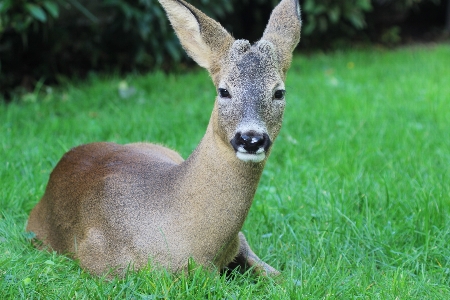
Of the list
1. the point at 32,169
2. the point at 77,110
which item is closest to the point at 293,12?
the point at 32,169

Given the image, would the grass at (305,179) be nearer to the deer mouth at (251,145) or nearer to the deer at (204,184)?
the deer at (204,184)

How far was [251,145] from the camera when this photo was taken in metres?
2.61

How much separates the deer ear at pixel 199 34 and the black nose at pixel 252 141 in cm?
48

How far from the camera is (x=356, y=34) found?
9523mm

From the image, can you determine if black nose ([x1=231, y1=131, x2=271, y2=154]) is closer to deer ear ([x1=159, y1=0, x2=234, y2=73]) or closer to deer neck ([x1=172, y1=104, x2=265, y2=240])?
deer neck ([x1=172, y1=104, x2=265, y2=240])

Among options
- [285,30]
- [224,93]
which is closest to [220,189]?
[224,93]

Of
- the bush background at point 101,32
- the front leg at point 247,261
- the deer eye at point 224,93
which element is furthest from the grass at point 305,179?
the deer eye at point 224,93

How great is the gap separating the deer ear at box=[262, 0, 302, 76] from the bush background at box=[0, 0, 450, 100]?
9.11 feet

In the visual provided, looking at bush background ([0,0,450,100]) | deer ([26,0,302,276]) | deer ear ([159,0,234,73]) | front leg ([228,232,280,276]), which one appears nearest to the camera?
deer ([26,0,302,276])

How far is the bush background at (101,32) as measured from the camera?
6.43m

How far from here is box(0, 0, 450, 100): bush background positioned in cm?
643

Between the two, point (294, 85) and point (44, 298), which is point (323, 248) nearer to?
point (44, 298)

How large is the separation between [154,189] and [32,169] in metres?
1.47

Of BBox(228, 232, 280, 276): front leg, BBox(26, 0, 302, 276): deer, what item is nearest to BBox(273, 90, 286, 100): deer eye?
BBox(26, 0, 302, 276): deer
